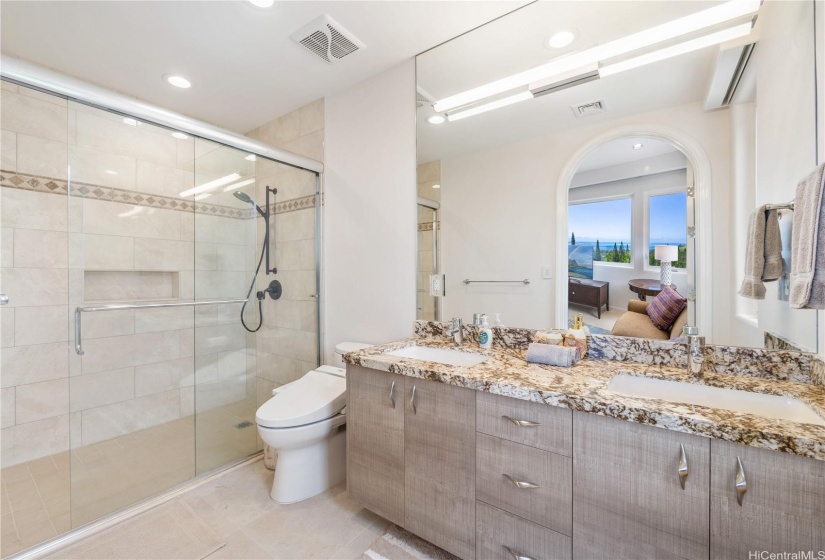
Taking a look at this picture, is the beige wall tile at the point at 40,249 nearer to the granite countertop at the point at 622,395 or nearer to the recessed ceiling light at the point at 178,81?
the recessed ceiling light at the point at 178,81

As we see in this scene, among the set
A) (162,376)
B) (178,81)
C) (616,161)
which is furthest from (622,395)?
(178,81)

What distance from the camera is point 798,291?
921 millimetres

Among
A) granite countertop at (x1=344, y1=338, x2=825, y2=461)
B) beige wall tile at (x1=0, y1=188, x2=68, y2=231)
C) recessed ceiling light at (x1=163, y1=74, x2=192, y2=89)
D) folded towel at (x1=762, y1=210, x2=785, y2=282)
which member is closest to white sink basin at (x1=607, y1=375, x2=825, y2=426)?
granite countertop at (x1=344, y1=338, x2=825, y2=461)

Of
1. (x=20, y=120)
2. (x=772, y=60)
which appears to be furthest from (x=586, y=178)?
(x=20, y=120)

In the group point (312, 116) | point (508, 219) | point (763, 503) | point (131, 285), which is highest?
point (312, 116)

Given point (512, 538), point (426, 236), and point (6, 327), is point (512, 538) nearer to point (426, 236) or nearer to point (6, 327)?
point (426, 236)

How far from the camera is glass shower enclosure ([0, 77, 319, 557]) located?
1.92 m

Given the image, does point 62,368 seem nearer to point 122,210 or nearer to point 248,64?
point 122,210

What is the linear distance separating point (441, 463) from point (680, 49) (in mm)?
1849

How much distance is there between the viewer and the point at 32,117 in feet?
6.78

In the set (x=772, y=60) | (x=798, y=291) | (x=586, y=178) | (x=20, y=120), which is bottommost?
(x=798, y=291)

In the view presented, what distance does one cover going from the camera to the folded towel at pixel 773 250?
3.62ft

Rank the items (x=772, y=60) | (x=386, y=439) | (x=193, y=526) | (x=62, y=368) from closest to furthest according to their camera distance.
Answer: (x=772, y=60) < (x=386, y=439) < (x=193, y=526) < (x=62, y=368)

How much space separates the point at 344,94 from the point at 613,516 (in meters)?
2.62
